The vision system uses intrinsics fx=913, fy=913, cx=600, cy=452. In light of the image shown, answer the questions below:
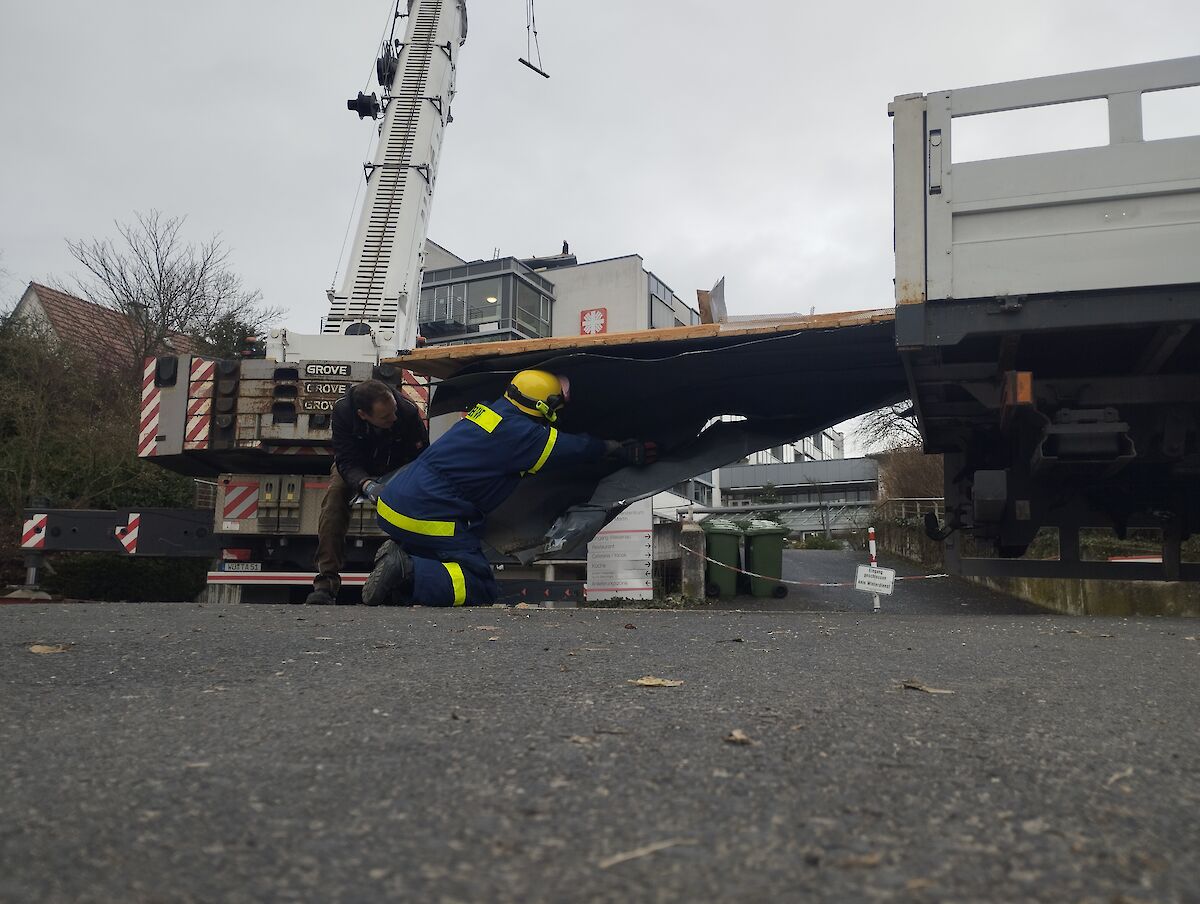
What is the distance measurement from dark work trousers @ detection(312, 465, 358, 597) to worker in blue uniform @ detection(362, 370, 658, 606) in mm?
838

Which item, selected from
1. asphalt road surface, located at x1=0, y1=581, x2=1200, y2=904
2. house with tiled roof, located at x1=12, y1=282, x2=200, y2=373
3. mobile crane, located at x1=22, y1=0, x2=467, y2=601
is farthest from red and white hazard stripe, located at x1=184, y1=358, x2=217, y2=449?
house with tiled roof, located at x1=12, y1=282, x2=200, y2=373

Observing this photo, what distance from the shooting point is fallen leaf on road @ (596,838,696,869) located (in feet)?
4.13

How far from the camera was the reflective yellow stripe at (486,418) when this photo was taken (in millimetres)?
5895

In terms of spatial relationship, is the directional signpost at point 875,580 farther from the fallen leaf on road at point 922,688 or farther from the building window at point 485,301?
the building window at point 485,301

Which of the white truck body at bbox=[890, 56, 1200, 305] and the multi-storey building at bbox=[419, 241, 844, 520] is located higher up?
the multi-storey building at bbox=[419, 241, 844, 520]

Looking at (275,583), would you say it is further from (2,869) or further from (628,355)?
(2,869)

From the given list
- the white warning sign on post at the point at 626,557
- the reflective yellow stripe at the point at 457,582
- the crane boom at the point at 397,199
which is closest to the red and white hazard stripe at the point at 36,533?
the crane boom at the point at 397,199

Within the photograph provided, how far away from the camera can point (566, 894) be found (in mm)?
1159

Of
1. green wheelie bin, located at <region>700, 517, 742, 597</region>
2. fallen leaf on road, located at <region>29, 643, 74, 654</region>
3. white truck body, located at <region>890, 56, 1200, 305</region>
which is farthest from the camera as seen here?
green wheelie bin, located at <region>700, 517, 742, 597</region>

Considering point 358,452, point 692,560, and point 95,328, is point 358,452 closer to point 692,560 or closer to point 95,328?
point 692,560

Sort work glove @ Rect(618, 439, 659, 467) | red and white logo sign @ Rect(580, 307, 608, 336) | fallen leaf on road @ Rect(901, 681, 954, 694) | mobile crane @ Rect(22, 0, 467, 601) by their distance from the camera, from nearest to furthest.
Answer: fallen leaf on road @ Rect(901, 681, 954, 694) < work glove @ Rect(618, 439, 659, 467) < mobile crane @ Rect(22, 0, 467, 601) < red and white logo sign @ Rect(580, 307, 608, 336)

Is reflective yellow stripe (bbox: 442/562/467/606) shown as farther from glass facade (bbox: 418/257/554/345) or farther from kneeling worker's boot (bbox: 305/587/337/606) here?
glass facade (bbox: 418/257/554/345)

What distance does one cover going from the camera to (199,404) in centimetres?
708

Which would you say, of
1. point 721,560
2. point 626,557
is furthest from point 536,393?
point 721,560
